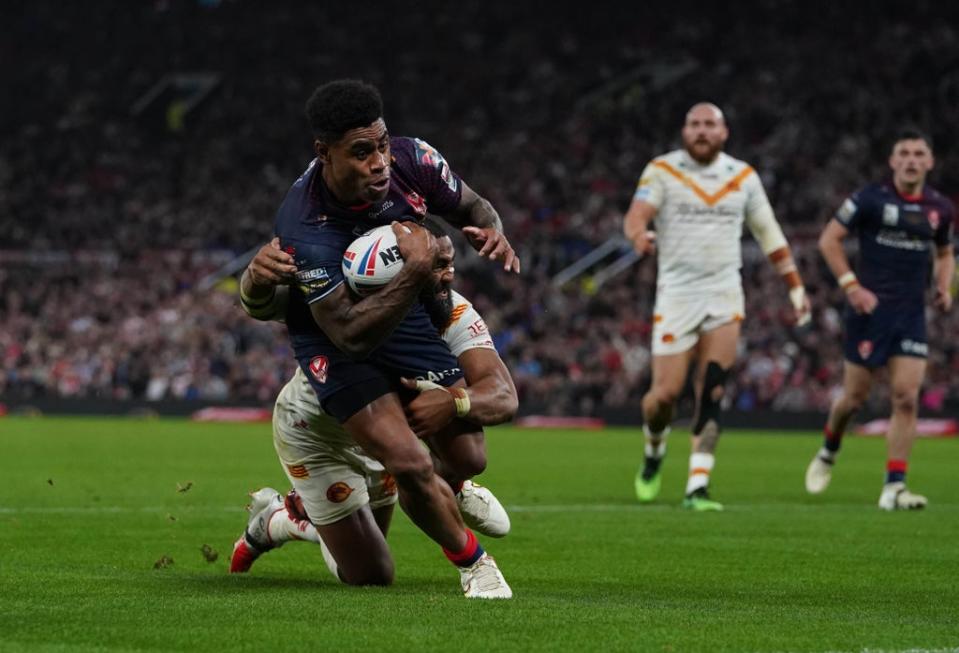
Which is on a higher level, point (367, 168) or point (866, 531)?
point (367, 168)

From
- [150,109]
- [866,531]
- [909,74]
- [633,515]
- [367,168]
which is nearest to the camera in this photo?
[367,168]

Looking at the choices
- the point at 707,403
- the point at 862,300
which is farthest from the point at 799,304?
the point at 707,403

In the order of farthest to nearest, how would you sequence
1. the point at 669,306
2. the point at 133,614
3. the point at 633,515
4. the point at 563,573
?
1. the point at 669,306
2. the point at 633,515
3. the point at 563,573
4. the point at 133,614

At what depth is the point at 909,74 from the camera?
1298 inches

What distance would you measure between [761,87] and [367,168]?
29.3m

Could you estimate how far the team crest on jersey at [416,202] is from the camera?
6.80 m

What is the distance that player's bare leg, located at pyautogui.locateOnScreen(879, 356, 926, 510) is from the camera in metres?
11.6

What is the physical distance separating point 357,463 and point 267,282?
1.22 m

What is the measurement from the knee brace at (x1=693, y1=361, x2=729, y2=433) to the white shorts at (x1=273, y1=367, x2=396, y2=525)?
4846mm

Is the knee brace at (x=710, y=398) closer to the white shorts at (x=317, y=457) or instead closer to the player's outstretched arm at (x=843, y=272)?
the player's outstretched arm at (x=843, y=272)

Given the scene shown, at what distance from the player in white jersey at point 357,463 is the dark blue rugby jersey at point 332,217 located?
145 millimetres

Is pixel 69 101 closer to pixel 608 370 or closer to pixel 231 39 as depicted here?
pixel 231 39

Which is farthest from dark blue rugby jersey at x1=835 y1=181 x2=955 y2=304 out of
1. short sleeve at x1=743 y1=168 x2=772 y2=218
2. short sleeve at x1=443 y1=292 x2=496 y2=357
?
short sleeve at x1=443 y1=292 x2=496 y2=357

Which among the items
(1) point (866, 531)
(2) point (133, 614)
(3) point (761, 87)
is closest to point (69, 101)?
(3) point (761, 87)
